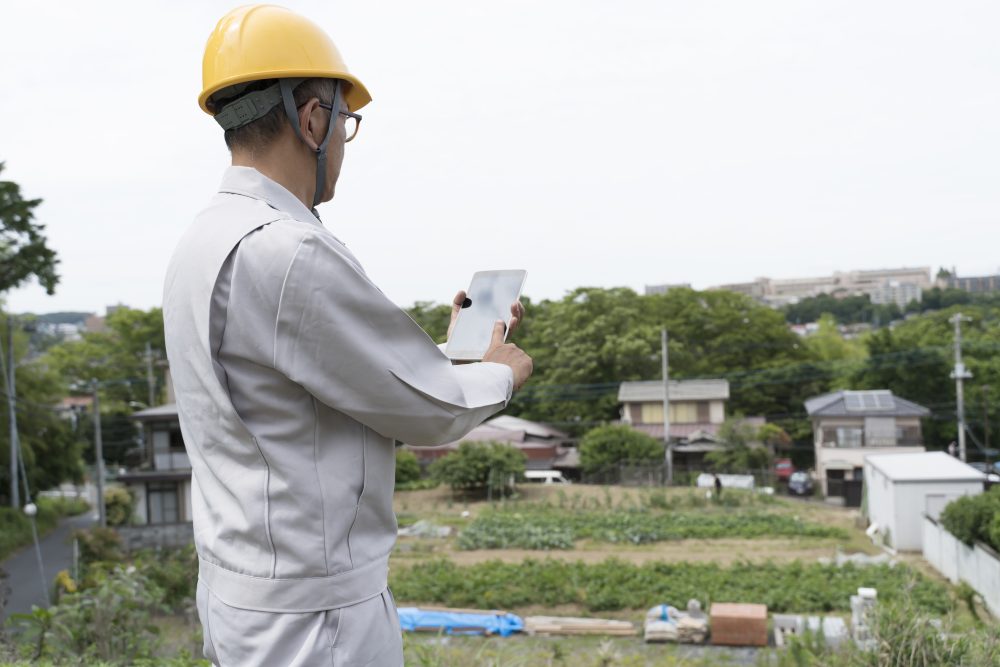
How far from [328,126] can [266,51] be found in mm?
126

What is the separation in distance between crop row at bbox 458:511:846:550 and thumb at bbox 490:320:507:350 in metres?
15.1

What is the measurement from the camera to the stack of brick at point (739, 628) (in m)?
9.27

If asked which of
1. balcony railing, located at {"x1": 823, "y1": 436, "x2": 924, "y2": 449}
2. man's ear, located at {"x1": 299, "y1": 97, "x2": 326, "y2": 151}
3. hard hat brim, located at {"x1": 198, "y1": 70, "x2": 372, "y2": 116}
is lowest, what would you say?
balcony railing, located at {"x1": 823, "y1": 436, "x2": 924, "y2": 449}

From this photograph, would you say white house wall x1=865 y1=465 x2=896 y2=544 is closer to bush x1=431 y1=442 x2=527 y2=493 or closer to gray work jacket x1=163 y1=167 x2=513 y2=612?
bush x1=431 y1=442 x2=527 y2=493

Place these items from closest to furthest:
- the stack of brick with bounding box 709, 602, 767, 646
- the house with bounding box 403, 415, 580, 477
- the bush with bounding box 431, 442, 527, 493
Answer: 1. the stack of brick with bounding box 709, 602, 767, 646
2. the bush with bounding box 431, 442, 527, 493
3. the house with bounding box 403, 415, 580, 477

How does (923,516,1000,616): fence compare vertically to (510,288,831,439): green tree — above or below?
below

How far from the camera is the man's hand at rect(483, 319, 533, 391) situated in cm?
131

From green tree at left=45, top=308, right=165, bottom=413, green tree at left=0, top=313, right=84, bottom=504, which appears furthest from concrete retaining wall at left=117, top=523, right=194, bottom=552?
green tree at left=45, top=308, right=165, bottom=413

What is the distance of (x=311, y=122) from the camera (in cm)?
126

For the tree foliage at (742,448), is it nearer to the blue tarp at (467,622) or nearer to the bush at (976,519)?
the bush at (976,519)

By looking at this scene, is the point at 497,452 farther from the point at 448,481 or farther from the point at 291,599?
the point at 291,599

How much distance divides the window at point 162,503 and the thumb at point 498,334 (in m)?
17.3

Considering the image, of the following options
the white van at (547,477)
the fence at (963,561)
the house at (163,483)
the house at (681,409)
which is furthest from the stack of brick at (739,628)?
the house at (681,409)

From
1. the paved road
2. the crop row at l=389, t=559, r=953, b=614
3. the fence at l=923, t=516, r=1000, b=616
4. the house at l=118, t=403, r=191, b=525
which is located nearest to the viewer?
the fence at l=923, t=516, r=1000, b=616
